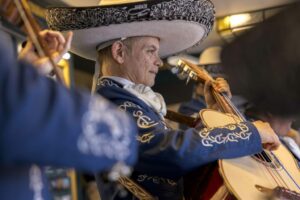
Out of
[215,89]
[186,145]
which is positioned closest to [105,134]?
[186,145]

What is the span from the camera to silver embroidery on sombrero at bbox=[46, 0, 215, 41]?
121 centimetres

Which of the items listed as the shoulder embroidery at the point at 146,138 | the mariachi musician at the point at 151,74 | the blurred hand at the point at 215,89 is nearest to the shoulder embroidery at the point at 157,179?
the mariachi musician at the point at 151,74

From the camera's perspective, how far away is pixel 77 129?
1.90 ft

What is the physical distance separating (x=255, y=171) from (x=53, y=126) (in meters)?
0.66

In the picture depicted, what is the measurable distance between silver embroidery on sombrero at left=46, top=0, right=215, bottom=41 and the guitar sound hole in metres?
0.36

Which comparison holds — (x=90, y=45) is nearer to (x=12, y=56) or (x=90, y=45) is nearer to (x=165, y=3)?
(x=165, y=3)

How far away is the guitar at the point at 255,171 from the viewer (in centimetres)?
104

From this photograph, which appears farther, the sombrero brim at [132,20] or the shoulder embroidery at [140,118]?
the sombrero brim at [132,20]

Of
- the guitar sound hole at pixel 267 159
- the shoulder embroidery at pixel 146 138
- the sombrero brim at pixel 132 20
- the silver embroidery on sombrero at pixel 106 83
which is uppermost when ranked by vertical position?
the sombrero brim at pixel 132 20

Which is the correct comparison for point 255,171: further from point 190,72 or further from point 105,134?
point 105,134

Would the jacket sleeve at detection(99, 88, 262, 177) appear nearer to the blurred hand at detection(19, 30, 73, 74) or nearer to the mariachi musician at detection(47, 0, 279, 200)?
the mariachi musician at detection(47, 0, 279, 200)

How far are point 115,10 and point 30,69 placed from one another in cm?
67

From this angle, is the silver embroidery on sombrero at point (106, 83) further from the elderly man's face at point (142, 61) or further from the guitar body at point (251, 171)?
the guitar body at point (251, 171)

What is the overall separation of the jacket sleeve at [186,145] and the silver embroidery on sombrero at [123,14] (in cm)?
24
